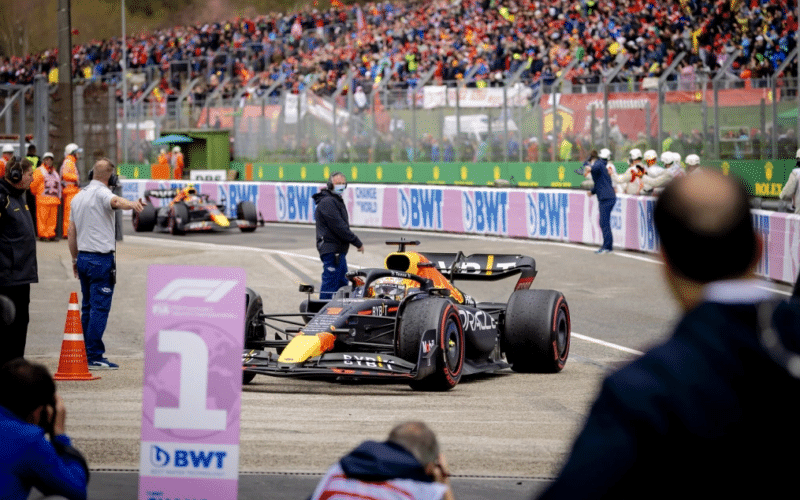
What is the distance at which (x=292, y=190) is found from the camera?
30.4 metres

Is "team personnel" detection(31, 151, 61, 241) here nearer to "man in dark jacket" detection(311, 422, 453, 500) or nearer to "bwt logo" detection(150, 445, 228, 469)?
"bwt logo" detection(150, 445, 228, 469)

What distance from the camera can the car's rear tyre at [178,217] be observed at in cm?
2550

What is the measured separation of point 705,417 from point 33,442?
7.79ft

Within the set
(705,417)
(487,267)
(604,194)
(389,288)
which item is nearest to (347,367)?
(389,288)

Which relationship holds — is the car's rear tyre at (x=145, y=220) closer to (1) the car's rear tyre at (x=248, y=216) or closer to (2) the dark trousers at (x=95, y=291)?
(1) the car's rear tyre at (x=248, y=216)

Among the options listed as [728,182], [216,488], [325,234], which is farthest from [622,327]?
[728,182]

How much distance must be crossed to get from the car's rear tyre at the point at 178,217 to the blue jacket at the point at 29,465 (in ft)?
71.9

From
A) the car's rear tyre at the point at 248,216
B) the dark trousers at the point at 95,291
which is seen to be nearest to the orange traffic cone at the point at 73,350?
the dark trousers at the point at 95,291

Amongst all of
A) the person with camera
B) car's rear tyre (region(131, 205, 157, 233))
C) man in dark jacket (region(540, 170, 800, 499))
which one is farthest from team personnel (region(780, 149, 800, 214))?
man in dark jacket (region(540, 170, 800, 499))

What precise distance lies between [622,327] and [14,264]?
6.85 meters

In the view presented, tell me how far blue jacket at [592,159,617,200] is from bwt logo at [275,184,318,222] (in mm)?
10100

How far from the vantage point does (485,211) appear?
84.0ft

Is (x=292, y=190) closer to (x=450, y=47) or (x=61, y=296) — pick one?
(x=450, y=47)

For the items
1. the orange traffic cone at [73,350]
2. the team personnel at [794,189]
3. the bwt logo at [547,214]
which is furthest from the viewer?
the bwt logo at [547,214]
